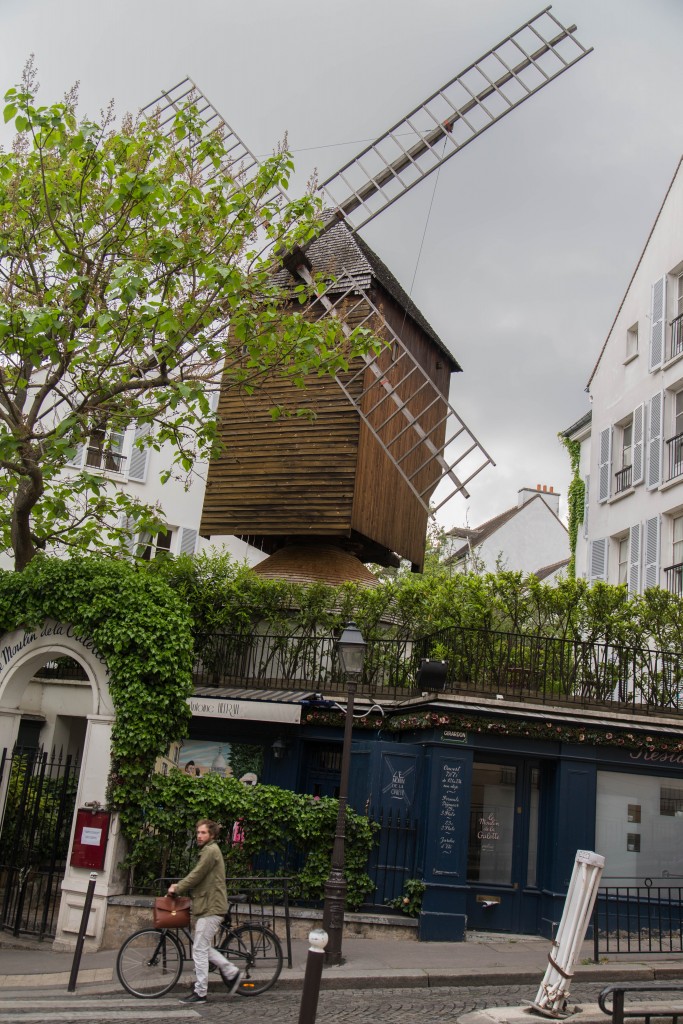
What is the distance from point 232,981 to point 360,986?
60.1 inches

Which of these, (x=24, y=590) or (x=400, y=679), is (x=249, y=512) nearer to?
(x=400, y=679)

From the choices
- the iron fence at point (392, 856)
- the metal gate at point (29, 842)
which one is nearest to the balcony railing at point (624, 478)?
the iron fence at point (392, 856)

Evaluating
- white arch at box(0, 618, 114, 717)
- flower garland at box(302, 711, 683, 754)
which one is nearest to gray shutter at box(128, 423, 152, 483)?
white arch at box(0, 618, 114, 717)

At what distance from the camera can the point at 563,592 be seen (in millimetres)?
15797

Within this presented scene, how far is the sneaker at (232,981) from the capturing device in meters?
9.43

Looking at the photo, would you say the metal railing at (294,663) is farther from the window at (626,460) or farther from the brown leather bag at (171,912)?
the window at (626,460)

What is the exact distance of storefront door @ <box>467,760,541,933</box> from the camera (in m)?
13.5

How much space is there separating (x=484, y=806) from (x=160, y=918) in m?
5.96

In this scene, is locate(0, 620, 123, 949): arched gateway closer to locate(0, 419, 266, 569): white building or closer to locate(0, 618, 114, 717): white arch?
locate(0, 618, 114, 717): white arch

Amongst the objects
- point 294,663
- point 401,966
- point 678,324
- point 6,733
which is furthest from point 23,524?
point 678,324

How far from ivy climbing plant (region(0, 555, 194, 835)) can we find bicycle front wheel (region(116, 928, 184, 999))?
2541mm

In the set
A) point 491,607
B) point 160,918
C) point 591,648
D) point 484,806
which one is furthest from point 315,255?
point 160,918

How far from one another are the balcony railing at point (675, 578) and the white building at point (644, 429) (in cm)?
2

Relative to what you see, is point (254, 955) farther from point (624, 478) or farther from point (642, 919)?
point (624, 478)
